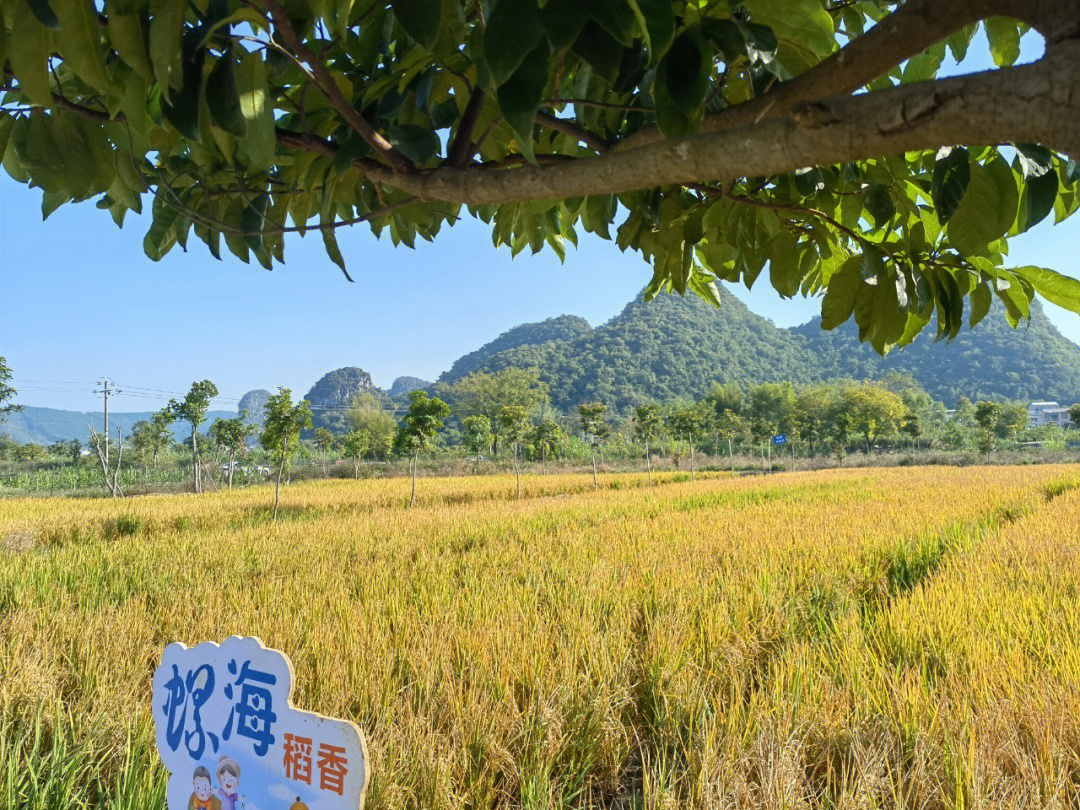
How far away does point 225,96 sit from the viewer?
59cm

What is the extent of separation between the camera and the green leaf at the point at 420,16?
0.46 m

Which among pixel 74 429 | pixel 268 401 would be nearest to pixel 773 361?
pixel 268 401

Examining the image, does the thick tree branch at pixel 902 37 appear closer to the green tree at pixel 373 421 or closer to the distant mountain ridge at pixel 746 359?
the green tree at pixel 373 421

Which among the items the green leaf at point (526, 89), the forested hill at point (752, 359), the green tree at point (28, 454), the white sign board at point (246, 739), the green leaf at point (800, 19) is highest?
the forested hill at point (752, 359)

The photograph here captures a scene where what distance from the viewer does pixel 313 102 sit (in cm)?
91

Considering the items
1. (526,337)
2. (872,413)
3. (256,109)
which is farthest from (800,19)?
(526,337)

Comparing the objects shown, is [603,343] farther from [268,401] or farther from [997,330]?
[268,401]

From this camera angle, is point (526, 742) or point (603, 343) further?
point (603, 343)

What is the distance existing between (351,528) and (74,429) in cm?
23504

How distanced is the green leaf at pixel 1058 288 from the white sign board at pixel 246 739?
111 cm

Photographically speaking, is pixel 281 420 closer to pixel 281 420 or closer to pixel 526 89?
pixel 281 420

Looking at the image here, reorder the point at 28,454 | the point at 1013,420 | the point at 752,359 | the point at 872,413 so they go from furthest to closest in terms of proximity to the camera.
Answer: the point at 752,359 → the point at 1013,420 → the point at 872,413 → the point at 28,454

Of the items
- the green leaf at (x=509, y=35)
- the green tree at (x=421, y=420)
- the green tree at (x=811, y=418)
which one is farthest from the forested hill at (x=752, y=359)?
the green leaf at (x=509, y=35)

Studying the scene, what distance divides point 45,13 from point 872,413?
42.8 meters
